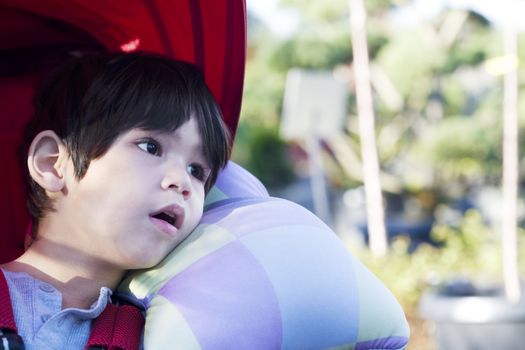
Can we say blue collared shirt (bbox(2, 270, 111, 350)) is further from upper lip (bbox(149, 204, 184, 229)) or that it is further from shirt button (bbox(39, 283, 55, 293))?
upper lip (bbox(149, 204, 184, 229))

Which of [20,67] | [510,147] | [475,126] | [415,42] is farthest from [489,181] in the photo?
[20,67]

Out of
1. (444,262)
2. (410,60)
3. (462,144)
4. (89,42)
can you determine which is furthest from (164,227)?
(410,60)

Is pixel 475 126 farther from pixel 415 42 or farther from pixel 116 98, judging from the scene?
pixel 116 98

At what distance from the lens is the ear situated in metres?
1.23

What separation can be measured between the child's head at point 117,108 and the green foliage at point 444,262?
3730 mm

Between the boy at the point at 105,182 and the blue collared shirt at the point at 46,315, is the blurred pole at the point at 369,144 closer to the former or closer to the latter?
the boy at the point at 105,182

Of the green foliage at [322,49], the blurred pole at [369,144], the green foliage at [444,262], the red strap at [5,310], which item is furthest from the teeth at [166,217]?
the green foliage at [322,49]

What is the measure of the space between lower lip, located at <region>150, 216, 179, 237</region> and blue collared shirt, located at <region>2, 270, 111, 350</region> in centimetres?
12

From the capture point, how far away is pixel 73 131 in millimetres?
1234

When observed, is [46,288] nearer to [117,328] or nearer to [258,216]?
[117,328]

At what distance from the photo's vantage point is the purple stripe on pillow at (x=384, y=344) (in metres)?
1.19

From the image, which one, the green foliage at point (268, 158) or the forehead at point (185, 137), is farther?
the green foliage at point (268, 158)

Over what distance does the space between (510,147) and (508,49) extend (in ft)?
1.88

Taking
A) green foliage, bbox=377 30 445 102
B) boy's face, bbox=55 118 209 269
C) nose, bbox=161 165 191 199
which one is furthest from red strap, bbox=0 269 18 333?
green foliage, bbox=377 30 445 102
